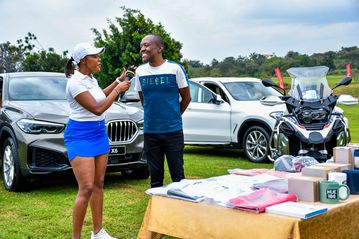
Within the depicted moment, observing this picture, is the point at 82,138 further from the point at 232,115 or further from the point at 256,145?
the point at 232,115

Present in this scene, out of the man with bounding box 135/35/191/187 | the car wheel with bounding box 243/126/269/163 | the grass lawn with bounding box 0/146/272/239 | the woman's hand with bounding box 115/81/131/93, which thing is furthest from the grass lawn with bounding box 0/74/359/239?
the woman's hand with bounding box 115/81/131/93

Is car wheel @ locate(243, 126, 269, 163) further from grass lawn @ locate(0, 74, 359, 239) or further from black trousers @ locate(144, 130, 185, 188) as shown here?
black trousers @ locate(144, 130, 185, 188)

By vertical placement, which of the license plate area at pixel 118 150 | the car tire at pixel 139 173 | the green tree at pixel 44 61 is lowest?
the car tire at pixel 139 173

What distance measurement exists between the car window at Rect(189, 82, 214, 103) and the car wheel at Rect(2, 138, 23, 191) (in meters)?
4.95

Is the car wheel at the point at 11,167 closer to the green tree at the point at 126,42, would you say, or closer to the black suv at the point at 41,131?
the black suv at the point at 41,131

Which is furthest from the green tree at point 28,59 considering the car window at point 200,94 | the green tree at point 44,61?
the car window at point 200,94

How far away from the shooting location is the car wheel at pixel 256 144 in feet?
35.2

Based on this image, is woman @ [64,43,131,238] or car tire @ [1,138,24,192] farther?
car tire @ [1,138,24,192]

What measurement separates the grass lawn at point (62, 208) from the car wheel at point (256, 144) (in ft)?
3.76

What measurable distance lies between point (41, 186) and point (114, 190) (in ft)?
3.93

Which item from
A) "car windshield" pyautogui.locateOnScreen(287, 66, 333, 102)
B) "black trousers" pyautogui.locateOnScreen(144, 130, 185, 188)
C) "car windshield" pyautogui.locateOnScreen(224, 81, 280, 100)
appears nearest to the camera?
"black trousers" pyautogui.locateOnScreen(144, 130, 185, 188)

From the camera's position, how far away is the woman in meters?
4.75

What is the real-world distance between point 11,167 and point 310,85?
4485mm

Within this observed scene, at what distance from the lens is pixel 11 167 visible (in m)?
7.84
